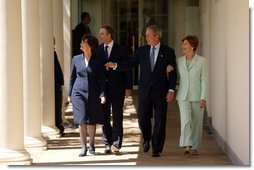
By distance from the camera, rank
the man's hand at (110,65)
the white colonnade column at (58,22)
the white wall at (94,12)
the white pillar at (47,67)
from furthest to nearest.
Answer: the white wall at (94,12) < the white colonnade column at (58,22) < the white pillar at (47,67) < the man's hand at (110,65)

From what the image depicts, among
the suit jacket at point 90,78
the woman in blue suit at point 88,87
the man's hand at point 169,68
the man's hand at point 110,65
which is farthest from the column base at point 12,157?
the man's hand at point 169,68

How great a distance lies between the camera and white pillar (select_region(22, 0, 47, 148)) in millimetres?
10086

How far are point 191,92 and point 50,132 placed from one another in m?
3.24

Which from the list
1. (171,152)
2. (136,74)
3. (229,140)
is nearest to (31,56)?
(171,152)

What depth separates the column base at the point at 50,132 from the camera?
1159 centimetres

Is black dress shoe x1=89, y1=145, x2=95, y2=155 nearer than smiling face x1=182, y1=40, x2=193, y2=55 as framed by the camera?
No

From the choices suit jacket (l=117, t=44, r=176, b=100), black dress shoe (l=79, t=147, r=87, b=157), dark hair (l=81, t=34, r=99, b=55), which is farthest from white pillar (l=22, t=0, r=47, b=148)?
suit jacket (l=117, t=44, r=176, b=100)

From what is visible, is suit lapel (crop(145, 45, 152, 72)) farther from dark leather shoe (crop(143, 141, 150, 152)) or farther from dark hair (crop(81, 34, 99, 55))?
dark leather shoe (crop(143, 141, 150, 152))

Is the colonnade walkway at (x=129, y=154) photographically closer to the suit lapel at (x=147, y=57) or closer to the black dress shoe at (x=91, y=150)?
the black dress shoe at (x=91, y=150)

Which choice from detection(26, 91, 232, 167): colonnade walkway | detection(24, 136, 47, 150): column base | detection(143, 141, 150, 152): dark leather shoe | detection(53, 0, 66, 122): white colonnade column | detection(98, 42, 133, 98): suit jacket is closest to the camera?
detection(26, 91, 232, 167): colonnade walkway

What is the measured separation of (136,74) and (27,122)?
516 inches

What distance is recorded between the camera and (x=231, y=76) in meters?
9.06

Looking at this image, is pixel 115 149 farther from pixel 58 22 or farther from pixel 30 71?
pixel 58 22

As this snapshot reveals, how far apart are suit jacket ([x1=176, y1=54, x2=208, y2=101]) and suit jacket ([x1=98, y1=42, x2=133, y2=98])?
0.81m
